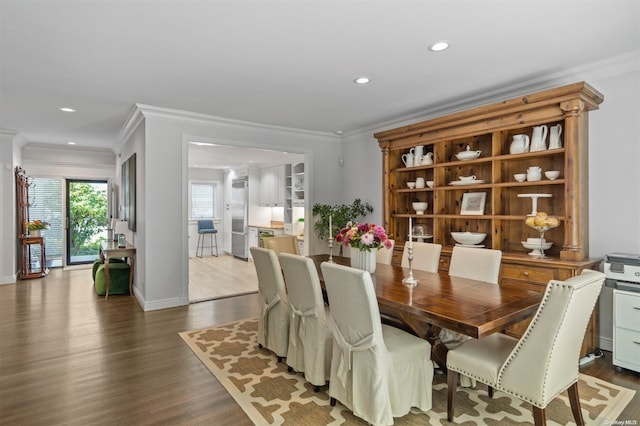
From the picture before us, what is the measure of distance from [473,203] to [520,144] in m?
0.86

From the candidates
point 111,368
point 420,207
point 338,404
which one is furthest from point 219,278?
point 338,404

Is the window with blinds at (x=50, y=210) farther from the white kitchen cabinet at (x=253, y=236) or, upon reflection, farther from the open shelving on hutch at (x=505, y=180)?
the open shelving on hutch at (x=505, y=180)

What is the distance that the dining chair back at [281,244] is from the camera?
4.21 metres

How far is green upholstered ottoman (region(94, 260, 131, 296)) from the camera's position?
17.4ft

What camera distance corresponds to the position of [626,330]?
280cm

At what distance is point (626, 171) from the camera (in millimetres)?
3111

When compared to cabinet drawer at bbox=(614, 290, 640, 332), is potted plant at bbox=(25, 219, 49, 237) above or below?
above

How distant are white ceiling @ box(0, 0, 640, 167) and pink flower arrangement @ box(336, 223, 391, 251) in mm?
1432

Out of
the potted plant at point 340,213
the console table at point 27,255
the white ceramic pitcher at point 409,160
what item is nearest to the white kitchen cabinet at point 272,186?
the potted plant at point 340,213

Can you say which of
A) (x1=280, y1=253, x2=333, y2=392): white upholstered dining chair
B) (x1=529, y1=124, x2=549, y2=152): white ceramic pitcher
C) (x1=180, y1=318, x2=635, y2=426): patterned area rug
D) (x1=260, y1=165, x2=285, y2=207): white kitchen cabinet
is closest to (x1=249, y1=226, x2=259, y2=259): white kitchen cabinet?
(x1=260, y1=165, x2=285, y2=207): white kitchen cabinet

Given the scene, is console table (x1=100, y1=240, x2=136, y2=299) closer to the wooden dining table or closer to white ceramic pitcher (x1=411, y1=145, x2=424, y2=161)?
the wooden dining table

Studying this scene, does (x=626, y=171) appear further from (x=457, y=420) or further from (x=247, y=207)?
(x=247, y=207)

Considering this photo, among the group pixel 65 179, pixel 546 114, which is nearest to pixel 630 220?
pixel 546 114

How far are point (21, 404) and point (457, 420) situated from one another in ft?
9.41
